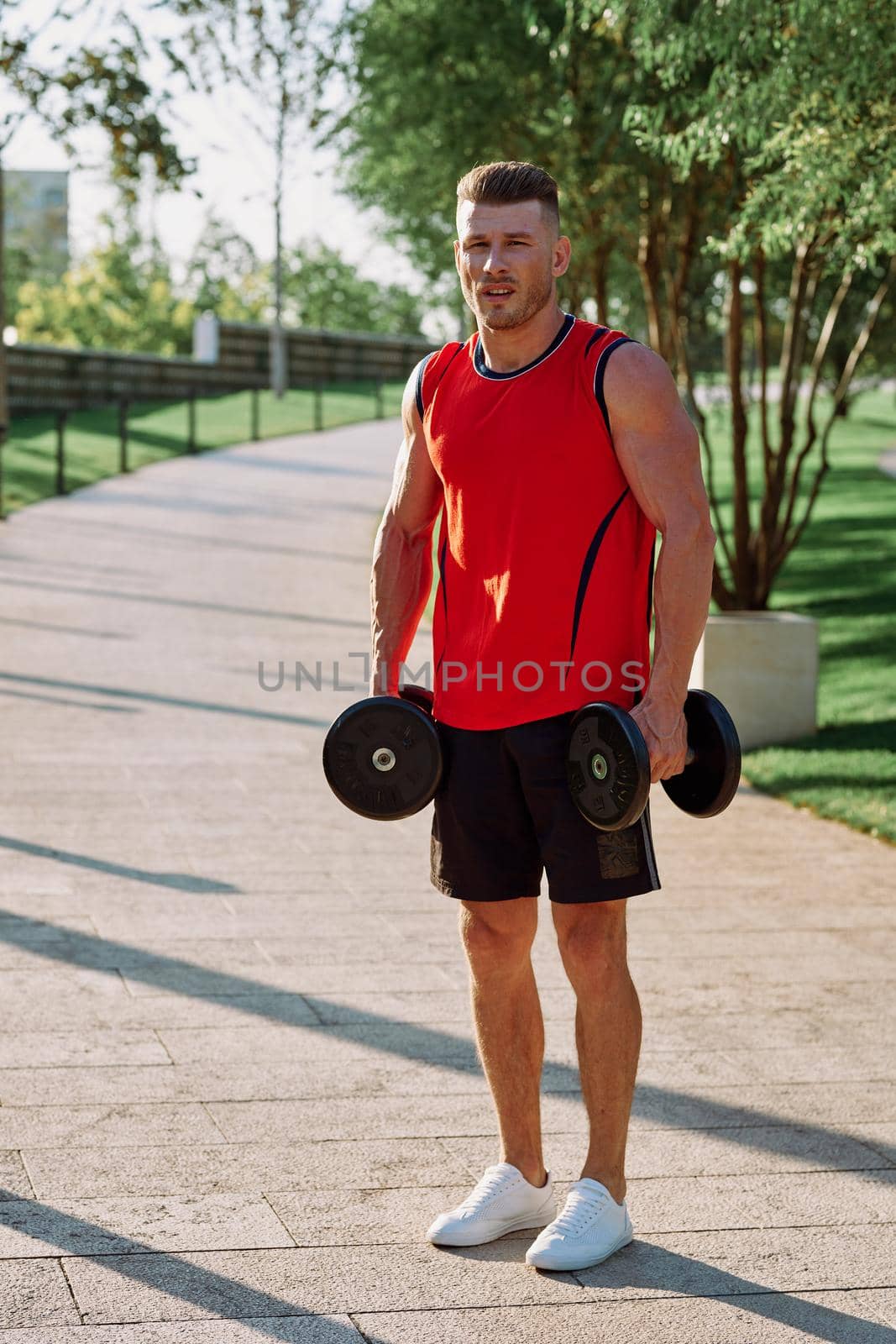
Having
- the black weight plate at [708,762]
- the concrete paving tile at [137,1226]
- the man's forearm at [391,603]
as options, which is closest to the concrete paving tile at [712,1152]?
the concrete paving tile at [137,1226]

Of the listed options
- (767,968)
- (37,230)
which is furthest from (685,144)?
(37,230)

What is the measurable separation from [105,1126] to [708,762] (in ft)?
5.38

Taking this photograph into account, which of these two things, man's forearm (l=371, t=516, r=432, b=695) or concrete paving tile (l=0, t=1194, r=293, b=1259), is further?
man's forearm (l=371, t=516, r=432, b=695)

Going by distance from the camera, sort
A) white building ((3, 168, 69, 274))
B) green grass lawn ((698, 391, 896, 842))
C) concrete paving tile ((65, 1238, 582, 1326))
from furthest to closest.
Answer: white building ((3, 168, 69, 274)) < green grass lawn ((698, 391, 896, 842)) < concrete paving tile ((65, 1238, 582, 1326))

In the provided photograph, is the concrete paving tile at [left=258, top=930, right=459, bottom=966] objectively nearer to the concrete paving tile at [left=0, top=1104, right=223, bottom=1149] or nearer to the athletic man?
the concrete paving tile at [left=0, top=1104, right=223, bottom=1149]

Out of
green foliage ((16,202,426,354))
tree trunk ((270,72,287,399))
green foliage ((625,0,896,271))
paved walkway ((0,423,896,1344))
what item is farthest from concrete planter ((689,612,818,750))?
green foliage ((16,202,426,354))

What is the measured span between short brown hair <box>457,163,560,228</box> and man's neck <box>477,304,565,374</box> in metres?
0.19

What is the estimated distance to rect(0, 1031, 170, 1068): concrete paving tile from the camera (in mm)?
4598

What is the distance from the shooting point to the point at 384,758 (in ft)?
12.2

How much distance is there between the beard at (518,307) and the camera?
3.55 meters

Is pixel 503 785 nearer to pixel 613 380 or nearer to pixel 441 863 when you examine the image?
pixel 441 863

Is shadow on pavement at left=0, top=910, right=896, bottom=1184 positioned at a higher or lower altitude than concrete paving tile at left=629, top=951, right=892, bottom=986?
higher

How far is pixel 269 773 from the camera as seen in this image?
28.2 feet

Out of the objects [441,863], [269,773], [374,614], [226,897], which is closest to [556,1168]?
[441,863]
